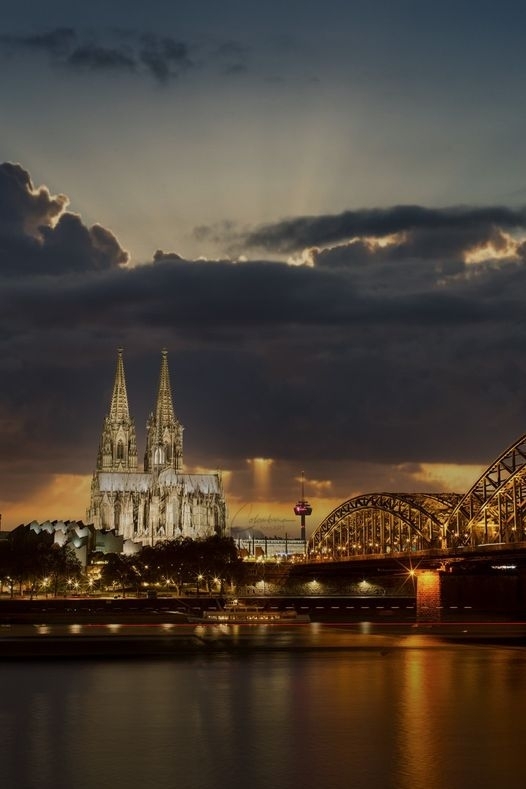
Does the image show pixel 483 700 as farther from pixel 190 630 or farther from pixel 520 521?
pixel 520 521

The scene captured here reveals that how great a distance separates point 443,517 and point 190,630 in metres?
87.4

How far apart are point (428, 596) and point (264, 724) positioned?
113 m

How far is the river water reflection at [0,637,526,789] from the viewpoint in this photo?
120ft

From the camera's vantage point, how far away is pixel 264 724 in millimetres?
47562

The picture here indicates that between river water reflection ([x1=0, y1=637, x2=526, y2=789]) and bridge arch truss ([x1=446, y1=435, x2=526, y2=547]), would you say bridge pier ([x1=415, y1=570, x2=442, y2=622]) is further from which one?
river water reflection ([x1=0, y1=637, x2=526, y2=789])

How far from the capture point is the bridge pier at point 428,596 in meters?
150

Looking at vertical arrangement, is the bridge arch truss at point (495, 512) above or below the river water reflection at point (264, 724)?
above

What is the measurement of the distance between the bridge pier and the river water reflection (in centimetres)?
7488

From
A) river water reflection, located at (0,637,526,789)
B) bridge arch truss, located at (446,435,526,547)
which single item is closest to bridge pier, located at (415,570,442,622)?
bridge arch truss, located at (446,435,526,547)

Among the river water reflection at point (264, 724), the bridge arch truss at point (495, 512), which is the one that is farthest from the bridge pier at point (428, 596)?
the river water reflection at point (264, 724)

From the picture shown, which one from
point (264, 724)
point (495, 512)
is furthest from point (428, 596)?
point (264, 724)

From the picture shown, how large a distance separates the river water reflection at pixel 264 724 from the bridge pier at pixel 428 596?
74878mm

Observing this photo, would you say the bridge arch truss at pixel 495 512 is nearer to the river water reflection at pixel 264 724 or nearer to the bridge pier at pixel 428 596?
the bridge pier at pixel 428 596

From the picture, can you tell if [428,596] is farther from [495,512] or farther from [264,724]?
[264,724]
